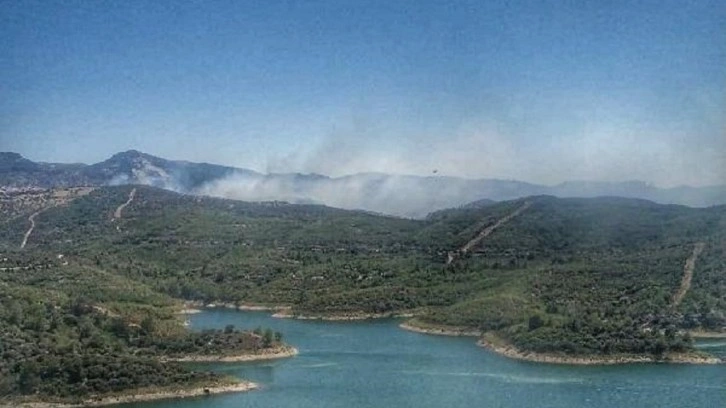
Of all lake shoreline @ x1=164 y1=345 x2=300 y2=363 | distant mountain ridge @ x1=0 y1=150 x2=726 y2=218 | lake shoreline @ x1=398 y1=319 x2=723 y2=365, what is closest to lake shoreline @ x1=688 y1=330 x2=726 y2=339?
lake shoreline @ x1=398 y1=319 x2=723 y2=365

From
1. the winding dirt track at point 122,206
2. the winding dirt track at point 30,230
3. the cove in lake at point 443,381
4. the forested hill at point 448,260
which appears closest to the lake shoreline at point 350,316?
the forested hill at point 448,260

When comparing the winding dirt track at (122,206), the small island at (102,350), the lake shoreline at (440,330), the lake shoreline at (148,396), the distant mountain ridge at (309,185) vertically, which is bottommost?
the lake shoreline at (148,396)

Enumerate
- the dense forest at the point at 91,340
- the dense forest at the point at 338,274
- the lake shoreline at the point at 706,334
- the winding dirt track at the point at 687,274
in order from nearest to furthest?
the dense forest at the point at 91,340 < the dense forest at the point at 338,274 < the lake shoreline at the point at 706,334 < the winding dirt track at the point at 687,274

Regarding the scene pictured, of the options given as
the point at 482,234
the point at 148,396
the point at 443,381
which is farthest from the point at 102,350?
the point at 482,234

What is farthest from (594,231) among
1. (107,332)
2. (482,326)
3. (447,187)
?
(447,187)

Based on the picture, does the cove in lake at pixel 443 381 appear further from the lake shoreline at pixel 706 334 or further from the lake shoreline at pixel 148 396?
the lake shoreline at pixel 706 334

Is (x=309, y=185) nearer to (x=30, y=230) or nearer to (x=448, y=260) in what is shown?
(x=30, y=230)

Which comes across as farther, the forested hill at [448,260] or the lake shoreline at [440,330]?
the lake shoreline at [440,330]
